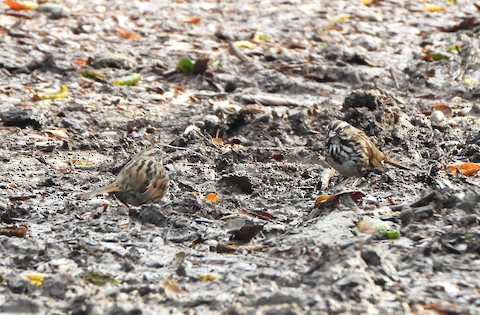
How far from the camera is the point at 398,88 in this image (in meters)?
13.5

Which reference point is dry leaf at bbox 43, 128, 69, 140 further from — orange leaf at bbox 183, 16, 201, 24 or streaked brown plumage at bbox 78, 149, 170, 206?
orange leaf at bbox 183, 16, 201, 24

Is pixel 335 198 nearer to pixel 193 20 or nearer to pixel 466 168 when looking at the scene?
pixel 466 168

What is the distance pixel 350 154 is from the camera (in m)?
9.35

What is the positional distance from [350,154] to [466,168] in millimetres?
1064

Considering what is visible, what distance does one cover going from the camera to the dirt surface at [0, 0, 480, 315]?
6.27m

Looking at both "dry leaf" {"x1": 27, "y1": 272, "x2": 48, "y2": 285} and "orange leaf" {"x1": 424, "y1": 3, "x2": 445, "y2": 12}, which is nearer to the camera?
"dry leaf" {"x1": 27, "y1": 272, "x2": 48, "y2": 285}

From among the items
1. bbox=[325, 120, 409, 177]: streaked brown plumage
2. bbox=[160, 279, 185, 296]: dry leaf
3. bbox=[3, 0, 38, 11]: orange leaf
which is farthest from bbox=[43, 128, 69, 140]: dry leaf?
bbox=[3, 0, 38, 11]: orange leaf

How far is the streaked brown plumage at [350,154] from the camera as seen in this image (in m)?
9.38

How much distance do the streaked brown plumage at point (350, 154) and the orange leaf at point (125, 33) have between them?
20.2 ft

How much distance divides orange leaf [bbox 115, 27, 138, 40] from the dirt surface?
0.06 meters

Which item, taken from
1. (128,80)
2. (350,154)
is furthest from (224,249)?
(128,80)

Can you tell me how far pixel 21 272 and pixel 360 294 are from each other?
7.02ft

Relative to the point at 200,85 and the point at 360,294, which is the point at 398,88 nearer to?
the point at 200,85

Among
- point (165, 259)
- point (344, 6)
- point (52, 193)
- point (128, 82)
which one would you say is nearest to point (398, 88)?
point (128, 82)
